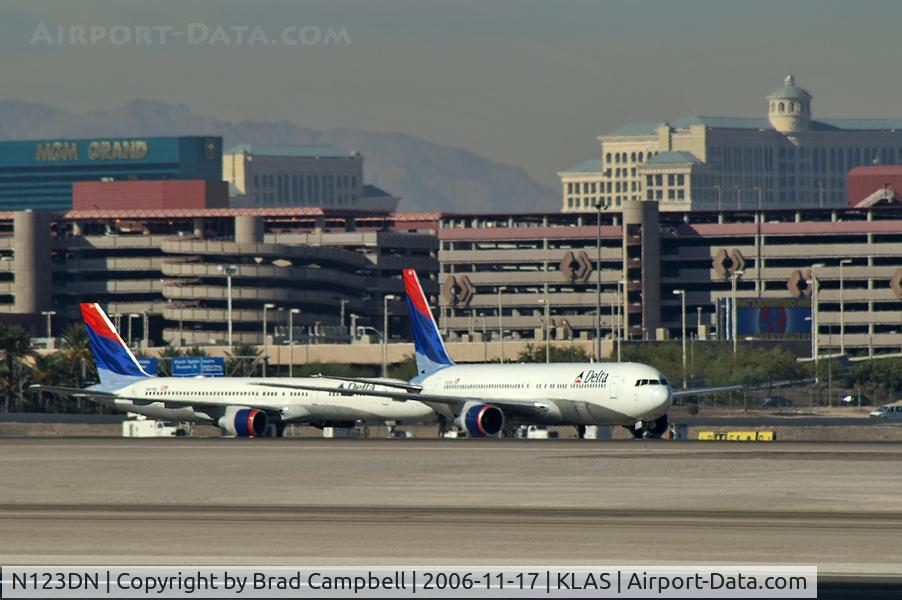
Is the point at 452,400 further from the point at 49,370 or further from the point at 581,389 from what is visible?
the point at 49,370

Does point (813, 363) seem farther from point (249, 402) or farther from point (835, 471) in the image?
point (835, 471)

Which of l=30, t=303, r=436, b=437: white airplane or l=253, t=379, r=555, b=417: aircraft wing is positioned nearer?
l=253, t=379, r=555, b=417: aircraft wing

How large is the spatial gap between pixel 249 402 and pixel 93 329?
1406cm

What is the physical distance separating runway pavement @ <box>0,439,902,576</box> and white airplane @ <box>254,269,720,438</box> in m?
10.3

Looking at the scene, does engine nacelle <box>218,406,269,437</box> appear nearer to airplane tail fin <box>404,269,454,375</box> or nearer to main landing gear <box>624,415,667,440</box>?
airplane tail fin <box>404,269,454,375</box>

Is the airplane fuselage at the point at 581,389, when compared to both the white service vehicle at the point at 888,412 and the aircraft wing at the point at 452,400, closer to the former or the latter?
the aircraft wing at the point at 452,400

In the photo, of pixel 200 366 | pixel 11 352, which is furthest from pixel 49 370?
pixel 200 366

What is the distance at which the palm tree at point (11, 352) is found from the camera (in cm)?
15275

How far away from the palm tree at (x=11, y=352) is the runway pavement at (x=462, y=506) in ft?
249

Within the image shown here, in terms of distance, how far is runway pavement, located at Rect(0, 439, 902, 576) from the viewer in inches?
1619

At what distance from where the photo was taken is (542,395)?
93.2 m

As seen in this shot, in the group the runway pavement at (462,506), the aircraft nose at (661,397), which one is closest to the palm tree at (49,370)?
the runway pavement at (462,506)

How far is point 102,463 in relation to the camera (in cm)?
7100

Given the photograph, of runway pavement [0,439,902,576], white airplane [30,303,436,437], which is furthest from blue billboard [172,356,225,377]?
runway pavement [0,439,902,576]
